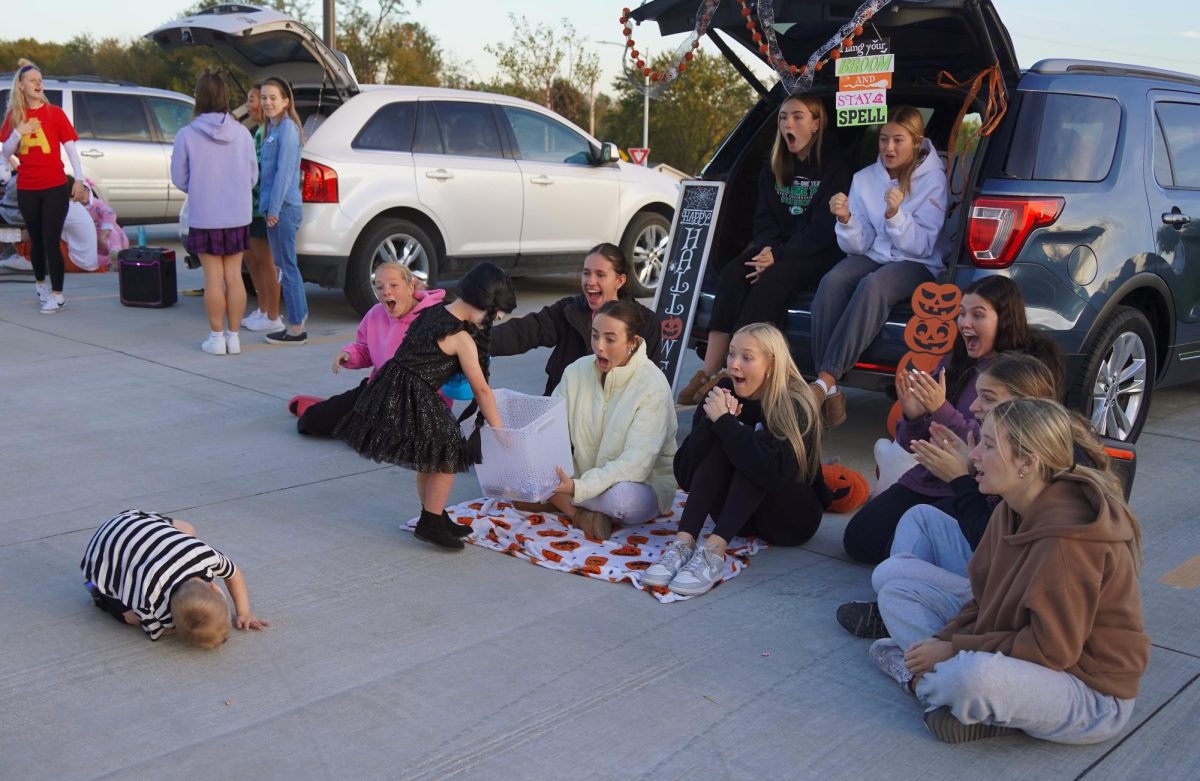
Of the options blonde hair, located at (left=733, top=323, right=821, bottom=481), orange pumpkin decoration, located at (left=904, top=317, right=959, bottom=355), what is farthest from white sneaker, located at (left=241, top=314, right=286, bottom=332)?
blonde hair, located at (left=733, top=323, right=821, bottom=481)

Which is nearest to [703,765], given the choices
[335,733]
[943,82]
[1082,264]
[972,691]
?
[972,691]

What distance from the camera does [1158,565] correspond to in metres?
4.57

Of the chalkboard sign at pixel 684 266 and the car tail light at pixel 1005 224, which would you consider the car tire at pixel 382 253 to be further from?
the car tail light at pixel 1005 224

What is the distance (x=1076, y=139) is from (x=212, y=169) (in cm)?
542

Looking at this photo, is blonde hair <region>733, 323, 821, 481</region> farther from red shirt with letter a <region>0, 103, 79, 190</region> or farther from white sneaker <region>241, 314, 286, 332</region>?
red shirt with letter a <region>0, 103, 79, 190</region>

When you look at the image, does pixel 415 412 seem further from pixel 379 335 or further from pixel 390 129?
pixel 390 129

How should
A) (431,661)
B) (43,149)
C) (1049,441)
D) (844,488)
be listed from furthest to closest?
(43,149) < (844,488) < (431,661) < (1049,441)

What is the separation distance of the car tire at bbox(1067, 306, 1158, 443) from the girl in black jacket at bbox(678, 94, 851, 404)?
1.35m

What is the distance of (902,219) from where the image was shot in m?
5.56

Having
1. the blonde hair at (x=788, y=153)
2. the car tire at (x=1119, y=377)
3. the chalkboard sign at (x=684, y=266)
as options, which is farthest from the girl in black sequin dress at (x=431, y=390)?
the car tire at (x=1119, y=377)

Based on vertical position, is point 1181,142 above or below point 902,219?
above

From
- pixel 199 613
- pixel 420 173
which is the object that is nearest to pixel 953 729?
pixel 199 613

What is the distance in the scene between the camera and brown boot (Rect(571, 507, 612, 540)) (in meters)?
4.75

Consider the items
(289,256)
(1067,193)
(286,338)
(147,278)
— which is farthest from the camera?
(147,278)
